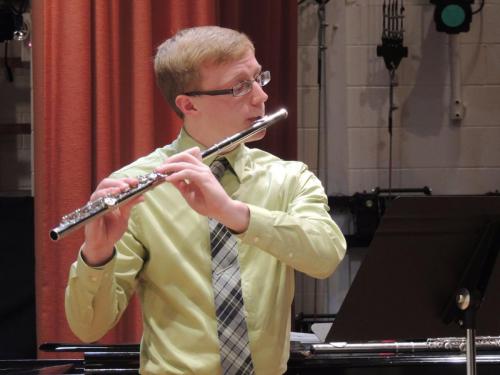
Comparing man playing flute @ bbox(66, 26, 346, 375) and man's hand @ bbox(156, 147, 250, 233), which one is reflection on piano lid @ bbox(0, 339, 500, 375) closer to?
man playing flute @ bbox(66, 26, 346, 375)

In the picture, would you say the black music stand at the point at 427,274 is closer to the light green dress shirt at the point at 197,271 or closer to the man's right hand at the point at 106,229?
the light green dress shirt at the point at 197,271

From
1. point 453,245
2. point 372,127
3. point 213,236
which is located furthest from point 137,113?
point 372,127

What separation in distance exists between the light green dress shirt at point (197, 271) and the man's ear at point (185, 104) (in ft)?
0.38

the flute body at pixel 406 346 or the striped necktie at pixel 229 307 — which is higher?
the striped necktie at pixel 229 307

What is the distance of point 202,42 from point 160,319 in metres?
0.52

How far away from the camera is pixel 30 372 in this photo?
1856 mm

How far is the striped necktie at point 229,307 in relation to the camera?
1477 mm

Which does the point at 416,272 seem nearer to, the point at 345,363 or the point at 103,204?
the point at 345,363

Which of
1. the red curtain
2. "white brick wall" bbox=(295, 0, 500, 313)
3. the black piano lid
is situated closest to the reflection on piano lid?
the black piano lid

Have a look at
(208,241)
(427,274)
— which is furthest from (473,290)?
(208,241)

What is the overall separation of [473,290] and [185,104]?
64 cm

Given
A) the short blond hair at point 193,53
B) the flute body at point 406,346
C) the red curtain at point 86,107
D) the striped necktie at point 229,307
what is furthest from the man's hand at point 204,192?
the red curtain at point 86,107

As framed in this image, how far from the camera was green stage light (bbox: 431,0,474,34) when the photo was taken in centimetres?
373

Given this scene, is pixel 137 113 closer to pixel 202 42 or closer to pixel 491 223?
pixel 202 42
